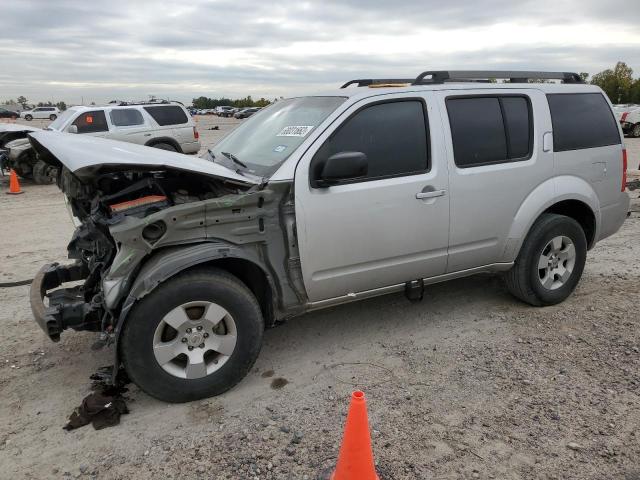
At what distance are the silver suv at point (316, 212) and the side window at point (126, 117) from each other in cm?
992

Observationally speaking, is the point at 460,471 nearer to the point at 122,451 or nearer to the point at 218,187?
the point at 122,451

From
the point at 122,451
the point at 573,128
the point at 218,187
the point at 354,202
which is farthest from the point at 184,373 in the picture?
the point at 573,128

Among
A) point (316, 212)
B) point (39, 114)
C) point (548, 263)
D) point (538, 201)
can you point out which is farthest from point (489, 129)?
point (39, 114)

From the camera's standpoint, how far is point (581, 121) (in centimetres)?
455

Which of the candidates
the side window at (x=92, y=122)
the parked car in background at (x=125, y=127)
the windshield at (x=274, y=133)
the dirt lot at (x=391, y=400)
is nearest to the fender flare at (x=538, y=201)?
the dirt lot at (x=391, y=400)

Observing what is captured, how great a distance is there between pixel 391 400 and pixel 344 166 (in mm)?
1516

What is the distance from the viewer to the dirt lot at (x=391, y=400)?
2.75 meters

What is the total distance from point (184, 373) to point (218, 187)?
4.02 feet

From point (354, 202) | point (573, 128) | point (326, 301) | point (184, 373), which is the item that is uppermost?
point (573, 128)

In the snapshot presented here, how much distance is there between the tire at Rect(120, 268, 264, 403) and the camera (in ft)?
10.0

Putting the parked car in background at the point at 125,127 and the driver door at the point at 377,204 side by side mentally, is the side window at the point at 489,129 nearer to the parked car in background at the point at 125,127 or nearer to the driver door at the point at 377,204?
the driver door at the point at 377,204

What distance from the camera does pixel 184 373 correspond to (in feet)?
10.6

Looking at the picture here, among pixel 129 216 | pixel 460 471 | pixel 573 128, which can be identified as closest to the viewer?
pixel 460 471

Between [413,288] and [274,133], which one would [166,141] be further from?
[413,288]
